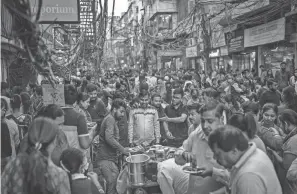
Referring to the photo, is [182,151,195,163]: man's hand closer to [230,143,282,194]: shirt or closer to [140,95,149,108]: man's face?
[230,143,282,194]: shirt

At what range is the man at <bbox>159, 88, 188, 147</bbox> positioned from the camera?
7.30 metres

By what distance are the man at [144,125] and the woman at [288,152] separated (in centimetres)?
300

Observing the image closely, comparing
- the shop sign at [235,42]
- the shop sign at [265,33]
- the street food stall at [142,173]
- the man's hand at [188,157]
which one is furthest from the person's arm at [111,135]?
the shop sign at [235,42]

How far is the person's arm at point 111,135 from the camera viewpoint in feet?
19.2

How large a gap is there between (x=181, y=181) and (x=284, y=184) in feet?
4.28

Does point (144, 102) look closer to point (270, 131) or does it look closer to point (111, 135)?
point (111, 135)

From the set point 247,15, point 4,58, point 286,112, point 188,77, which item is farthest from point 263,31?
point 286,112

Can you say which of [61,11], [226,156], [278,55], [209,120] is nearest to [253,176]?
[226,156]

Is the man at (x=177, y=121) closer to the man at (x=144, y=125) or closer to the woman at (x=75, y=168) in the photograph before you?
the man at (x=144, y=125)

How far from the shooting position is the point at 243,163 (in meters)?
2.82

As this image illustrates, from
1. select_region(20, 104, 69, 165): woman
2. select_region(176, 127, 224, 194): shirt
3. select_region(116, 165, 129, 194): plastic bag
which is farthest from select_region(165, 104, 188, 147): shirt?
select_region(20, 104, 69, 165): woman

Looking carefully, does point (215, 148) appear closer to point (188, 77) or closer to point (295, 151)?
point (295, 151)

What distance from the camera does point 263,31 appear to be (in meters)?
17.6

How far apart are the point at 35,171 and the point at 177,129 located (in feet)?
15.5
